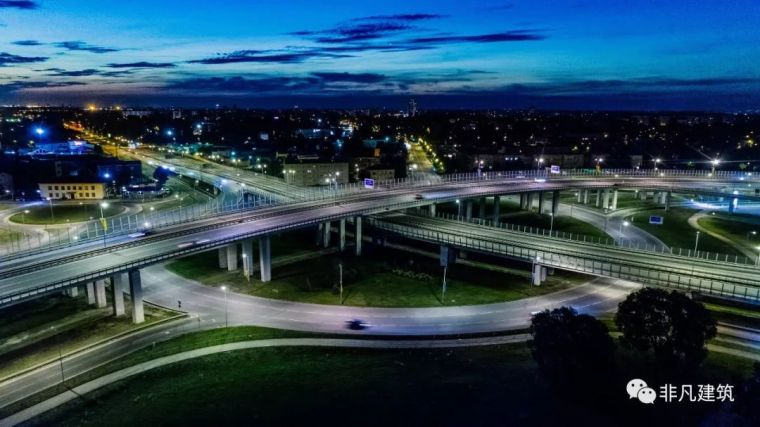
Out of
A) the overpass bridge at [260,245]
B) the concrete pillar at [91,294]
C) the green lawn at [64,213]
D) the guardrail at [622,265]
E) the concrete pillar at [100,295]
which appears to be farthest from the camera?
the green lawn at [64,213]

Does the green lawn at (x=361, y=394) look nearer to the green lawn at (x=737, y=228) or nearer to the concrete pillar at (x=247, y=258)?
the concrete pillar at (x=247, y=258)

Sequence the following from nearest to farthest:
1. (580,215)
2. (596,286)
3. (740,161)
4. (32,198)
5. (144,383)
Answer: (144,383)
(596,286)
(580,215)
(32,198)
(740,161)

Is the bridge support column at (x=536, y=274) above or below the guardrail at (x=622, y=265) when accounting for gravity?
below

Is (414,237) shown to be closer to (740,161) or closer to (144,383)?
(144,383)

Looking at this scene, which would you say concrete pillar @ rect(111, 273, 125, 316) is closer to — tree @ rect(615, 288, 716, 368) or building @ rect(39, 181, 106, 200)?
tree @ rect(615, 288, 716, 368)

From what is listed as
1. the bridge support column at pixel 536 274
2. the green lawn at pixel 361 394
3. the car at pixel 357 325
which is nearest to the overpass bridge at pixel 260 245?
the bridge support column at pixel 536 274

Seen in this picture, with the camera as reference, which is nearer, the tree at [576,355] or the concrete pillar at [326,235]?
the tree at [576,355]

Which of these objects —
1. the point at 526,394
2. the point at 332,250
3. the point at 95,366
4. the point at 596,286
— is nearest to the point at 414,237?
the point at 332,250

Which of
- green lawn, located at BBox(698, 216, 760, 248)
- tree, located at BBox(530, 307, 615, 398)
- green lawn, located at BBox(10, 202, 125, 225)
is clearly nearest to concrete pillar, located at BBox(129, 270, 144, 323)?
tree, located at BBox(530, 307, 615, 398)
